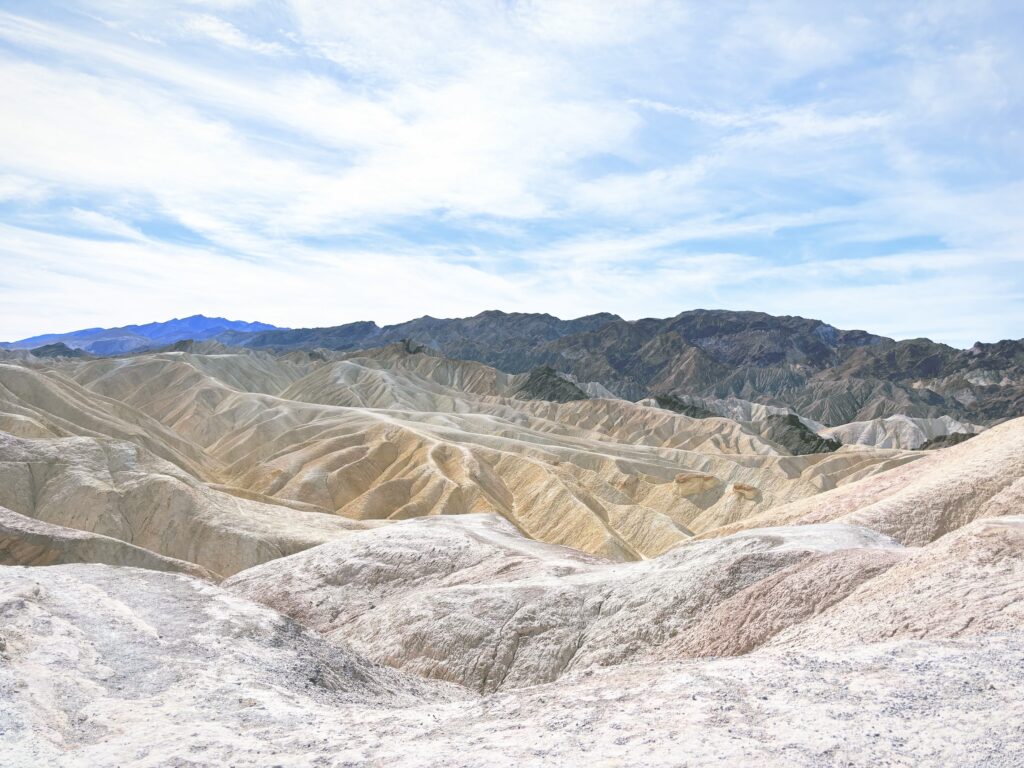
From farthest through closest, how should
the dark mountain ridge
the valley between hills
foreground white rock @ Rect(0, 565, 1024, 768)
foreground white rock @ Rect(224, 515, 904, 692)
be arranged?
the dark mountain ridge, foreground white rock @ Rect(224, 515, 904, 692), the valley between hills, foreground white rock @ Rect(0, 565, 1024, 768)

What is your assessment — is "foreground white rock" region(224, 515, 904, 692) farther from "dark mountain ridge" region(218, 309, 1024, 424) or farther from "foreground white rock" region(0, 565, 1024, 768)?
"dark mountain ridge" region(218, 309, 1024, 424)

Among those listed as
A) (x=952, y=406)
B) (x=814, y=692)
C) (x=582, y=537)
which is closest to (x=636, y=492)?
(x=582, y=537)

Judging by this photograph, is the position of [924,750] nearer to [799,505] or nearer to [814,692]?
[814,692]

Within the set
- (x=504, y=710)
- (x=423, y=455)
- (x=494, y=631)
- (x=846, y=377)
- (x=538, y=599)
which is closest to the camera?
(x=504, y=710)

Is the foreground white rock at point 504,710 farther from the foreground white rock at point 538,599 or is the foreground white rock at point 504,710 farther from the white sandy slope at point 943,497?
the white sandy slope at point 943,497

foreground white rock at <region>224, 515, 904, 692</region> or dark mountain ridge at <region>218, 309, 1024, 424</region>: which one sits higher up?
dark mountain ridge at <region>218, 309, 1024, 424</region>

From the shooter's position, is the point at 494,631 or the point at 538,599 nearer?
the point at 494,631

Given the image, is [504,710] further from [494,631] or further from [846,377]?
[846,377]

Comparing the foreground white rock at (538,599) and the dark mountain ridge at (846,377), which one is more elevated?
the dark mountain ridge at (846,377)

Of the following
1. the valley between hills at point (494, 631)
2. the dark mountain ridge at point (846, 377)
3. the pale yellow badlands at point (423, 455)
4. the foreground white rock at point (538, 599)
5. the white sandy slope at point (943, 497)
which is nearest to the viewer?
the valley between hills at point (494, 631)

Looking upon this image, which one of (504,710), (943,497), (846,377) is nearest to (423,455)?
(943,497)

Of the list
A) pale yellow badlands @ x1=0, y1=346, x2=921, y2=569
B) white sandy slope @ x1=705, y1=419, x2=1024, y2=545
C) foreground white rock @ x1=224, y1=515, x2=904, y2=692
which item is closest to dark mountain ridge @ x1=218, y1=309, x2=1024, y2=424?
pale yellow badlands @ x1=0, y1=346, x2=921, y2=569

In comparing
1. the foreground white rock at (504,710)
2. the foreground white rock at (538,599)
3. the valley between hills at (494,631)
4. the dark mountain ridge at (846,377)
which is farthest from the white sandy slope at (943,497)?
the dark mountain ridge at (846,377)

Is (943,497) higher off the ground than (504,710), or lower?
higher
